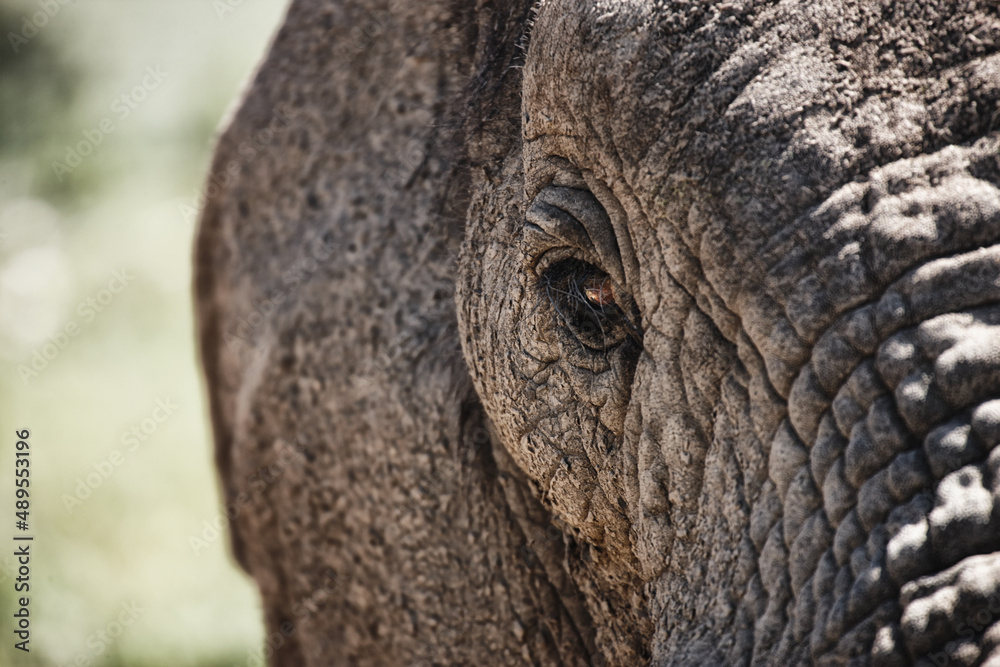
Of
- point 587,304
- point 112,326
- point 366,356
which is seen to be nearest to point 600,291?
point 587,304

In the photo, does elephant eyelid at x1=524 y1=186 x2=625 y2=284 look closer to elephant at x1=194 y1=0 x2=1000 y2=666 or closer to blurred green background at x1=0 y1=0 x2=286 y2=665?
elephant at x1=194 y1=0 x2=1000 y2=666

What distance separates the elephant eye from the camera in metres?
1.61

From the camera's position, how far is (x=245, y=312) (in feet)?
9.52

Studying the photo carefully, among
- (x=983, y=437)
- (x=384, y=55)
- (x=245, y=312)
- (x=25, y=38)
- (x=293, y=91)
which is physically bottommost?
(x=983, y=437)

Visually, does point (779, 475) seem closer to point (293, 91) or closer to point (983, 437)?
point (983, 437)

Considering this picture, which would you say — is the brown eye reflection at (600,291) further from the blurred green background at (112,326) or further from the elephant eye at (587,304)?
the blurred green background at (112,326)

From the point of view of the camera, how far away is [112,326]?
7418mm

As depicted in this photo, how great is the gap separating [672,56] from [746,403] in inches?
18.0

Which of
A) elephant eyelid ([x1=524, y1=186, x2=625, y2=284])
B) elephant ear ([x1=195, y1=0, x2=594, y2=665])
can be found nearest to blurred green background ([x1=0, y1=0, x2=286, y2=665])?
elephant ear ([x1=195, y1=0, x2=594, y2=665])

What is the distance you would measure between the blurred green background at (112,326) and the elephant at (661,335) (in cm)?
270

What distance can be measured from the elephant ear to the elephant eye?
1.21ft

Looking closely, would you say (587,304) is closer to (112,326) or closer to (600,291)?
(600,291)

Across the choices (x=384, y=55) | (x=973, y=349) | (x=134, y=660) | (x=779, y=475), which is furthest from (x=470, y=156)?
(x=134, y=660)

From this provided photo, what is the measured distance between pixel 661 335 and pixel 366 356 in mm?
1056
